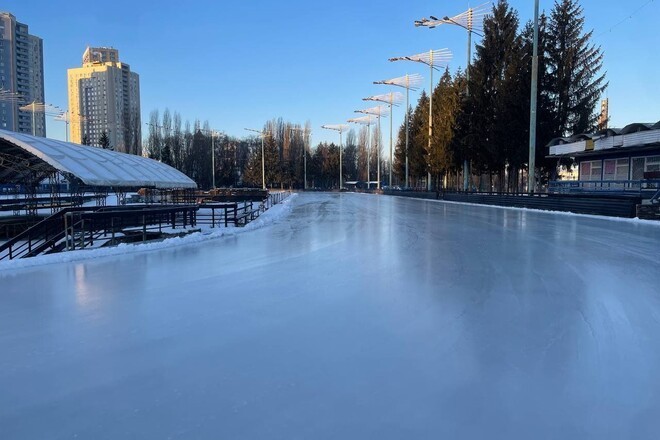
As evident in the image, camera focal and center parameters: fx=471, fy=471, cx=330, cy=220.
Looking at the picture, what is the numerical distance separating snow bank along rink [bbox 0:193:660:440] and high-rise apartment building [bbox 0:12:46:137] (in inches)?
4576

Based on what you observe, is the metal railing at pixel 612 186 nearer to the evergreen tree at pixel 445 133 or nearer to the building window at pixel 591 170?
the building window at pixel 591 170

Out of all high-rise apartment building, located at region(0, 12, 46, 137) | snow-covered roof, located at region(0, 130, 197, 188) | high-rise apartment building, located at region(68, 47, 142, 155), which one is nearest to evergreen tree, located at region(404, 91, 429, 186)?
snow-covered roof, located at region(0, 130, 197, 188)

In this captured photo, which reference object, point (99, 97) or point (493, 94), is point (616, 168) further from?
point (99, 97)

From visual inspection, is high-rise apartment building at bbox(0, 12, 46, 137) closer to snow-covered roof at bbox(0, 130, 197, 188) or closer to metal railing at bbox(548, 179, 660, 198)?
snow-covered roof at bbox(0, 130, 197, 188)

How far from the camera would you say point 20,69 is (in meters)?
124

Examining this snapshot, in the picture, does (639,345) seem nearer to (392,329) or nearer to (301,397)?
(392,329)

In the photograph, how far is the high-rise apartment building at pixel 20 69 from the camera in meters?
112

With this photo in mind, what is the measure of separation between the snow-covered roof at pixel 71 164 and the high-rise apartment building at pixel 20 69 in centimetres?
8705

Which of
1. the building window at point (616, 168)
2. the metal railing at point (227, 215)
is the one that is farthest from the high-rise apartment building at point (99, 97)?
the building window at point (616, 168)

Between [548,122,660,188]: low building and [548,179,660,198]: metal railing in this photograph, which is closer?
[548,179,660,198]: metal railing

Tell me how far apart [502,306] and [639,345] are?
1.79 m

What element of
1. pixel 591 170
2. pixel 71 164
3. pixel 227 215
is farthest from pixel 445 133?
pixel 71 164

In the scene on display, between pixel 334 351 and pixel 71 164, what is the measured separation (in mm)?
22148

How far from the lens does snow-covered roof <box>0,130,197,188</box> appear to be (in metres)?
21.6
